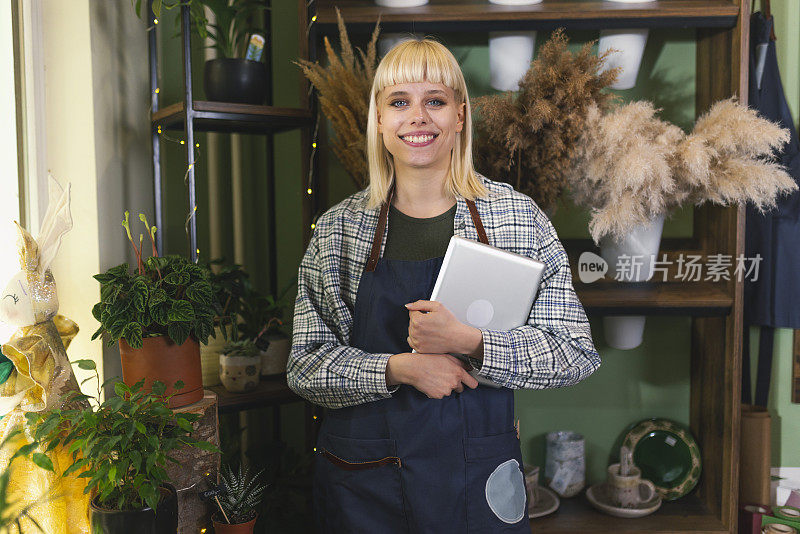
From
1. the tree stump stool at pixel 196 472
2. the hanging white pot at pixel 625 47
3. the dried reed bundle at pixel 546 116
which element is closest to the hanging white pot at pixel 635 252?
the dried reed bundle at pixel 546 116

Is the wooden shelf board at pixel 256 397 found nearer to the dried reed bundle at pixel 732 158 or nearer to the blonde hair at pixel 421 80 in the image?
the blonde hair at pixel 421 80

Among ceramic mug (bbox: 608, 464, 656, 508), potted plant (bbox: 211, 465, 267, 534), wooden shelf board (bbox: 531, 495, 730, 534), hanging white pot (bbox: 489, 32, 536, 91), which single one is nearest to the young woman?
potted plant (bbox: 211, 465, 267, 534)

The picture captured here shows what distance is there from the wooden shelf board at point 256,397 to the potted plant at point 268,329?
2.3 inches

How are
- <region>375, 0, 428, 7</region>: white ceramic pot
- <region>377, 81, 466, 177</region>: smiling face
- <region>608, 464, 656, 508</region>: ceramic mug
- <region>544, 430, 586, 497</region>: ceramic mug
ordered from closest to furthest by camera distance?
<region>377, 81, 466, 177</region>: smiling face → <region>375, 0, 428, 7</region>: white ceramic pot → <region>608, 464, 656, 508</region>: ceramic mug → <region>544, 430, 586, 497</region>: ceramic mug

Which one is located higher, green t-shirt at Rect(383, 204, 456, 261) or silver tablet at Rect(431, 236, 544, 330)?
green t-shirt at Rect(383, 204, 456, 261)

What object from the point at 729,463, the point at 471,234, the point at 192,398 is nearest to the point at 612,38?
the point at 471,234

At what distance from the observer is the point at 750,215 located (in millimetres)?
2182

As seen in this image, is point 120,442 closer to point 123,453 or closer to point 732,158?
point 123,453

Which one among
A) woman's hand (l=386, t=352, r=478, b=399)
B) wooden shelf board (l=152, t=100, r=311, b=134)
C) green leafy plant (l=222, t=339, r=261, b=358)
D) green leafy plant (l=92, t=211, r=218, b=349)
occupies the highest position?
wooden shelf board (l=152, t=100, r=311, b=134)

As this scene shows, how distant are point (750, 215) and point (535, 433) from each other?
1.03 meters

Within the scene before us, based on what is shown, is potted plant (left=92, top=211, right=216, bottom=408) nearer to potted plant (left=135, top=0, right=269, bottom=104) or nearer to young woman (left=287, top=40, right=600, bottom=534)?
young woman (left=287, top=40, right=600, bottom=534)

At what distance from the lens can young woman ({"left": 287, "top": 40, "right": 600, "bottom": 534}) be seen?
1.41 m

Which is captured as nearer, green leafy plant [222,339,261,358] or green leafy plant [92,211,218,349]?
green leafy plant [92,211,218,349]

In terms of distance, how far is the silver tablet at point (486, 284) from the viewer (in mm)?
1355
